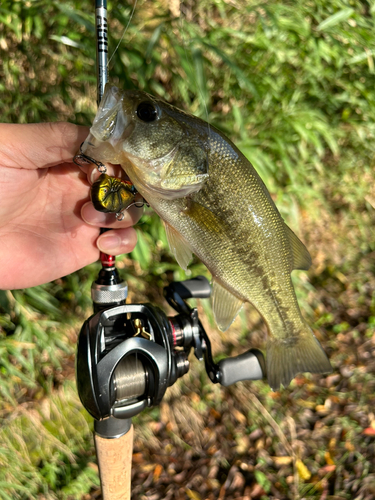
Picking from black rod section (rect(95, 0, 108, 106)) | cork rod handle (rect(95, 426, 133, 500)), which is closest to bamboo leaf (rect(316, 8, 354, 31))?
black rod section (rect(95, 0, 108, 106))

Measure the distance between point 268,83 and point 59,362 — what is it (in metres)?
2.77

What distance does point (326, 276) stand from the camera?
14.5ft

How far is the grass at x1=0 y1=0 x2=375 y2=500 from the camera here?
8.33 feet

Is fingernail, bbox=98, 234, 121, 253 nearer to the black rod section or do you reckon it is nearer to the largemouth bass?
the largemouth bass

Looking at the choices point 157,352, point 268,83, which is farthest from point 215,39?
point 157,352

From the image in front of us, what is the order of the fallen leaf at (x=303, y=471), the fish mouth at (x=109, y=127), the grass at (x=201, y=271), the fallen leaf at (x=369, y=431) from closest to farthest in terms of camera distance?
the fish mouth at (x=109, y=127), the grass at (x=201, y=271), the fallen leaf at (x=303, y=471), the fallen leaf at (x=369, y=431)

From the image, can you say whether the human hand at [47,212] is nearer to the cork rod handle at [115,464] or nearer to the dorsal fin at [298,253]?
the dorsal fin at [298,253]

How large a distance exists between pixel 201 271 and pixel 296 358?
1.44 metres

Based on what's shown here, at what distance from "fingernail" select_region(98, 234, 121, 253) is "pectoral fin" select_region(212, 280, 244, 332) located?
55cm

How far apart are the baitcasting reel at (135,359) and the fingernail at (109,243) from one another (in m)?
0.36

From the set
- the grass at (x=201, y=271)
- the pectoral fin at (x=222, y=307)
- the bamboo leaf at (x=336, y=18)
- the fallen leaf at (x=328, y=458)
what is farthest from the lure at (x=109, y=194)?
the fallen leaf at (x=328, y=458)

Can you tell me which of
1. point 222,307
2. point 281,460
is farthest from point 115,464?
point 281,460

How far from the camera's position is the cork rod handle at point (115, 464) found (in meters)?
1.72

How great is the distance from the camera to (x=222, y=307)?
1563 mm
